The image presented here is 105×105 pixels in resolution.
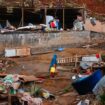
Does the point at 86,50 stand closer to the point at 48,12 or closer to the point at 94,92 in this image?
the point at 48,12

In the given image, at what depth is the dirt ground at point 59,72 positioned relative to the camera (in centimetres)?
1888

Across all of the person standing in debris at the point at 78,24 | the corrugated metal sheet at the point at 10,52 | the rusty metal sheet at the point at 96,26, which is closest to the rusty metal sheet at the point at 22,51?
the corrugated metal sheet at the point at 10,52

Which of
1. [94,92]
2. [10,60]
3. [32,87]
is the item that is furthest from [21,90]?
[10,60]

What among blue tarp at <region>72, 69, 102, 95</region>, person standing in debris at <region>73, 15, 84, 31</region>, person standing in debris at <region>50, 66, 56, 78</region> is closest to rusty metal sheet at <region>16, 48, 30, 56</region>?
person standing in debris at <region>73, 15, 84, 31</region>

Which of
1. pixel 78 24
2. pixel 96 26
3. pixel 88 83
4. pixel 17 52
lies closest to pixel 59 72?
pixel 17 52

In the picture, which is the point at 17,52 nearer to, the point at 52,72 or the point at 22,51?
the point at 22,51

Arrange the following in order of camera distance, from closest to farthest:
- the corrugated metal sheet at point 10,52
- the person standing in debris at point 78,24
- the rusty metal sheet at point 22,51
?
1. the corrugated metal sheet at point 10,52
2. the rusty metal sheet at point 22,51
3. the person standing in debris at point 78,24

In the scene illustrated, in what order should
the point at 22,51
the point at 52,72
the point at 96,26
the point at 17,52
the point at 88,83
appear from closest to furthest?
1. the point at 88,83
2. the point at 52,72
3. the point at 17,52
4. the point at 22,51
5. the point at 96,26

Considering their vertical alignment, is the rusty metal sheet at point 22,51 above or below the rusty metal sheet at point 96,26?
below

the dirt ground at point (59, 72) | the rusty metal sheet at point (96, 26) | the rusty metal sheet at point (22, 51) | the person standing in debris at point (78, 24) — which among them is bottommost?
the dirt ground at point (59, 72)

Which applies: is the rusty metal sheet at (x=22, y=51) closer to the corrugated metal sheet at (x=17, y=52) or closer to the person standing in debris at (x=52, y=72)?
the corrugated metal sheet at (x=17, y=52)

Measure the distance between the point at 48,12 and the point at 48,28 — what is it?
7.21ft

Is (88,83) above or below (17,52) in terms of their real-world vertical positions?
above

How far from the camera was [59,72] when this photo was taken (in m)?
24.4
